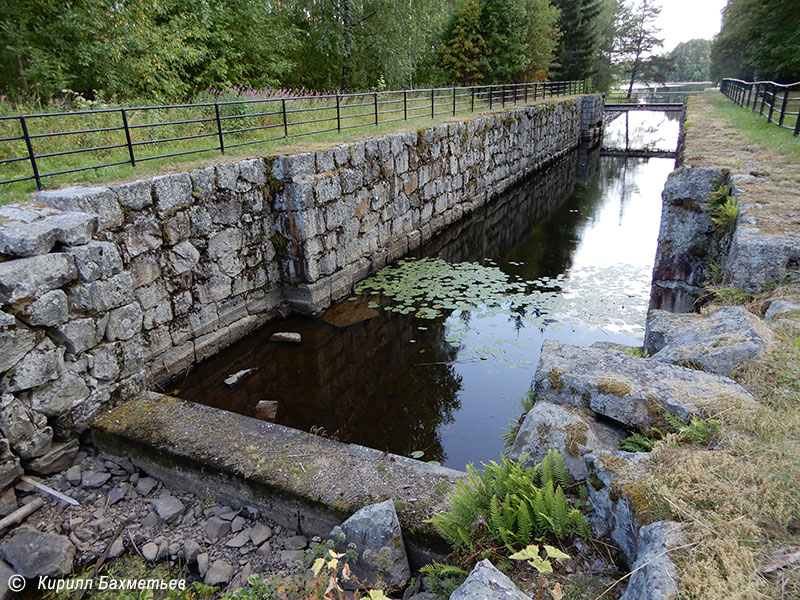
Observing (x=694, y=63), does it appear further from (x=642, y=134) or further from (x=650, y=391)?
(x=650, y=391)

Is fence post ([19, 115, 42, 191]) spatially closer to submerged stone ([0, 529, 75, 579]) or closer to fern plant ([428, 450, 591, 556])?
submerged stone ([0, 529, 75, 579])

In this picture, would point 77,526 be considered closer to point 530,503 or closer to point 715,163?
point 530,503

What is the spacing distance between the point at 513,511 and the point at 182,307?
5568 mm

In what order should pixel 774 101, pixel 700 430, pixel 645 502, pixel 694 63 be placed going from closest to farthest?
pixel 645 502, pixel 700 430, pixel 774 101, pixel 694 63

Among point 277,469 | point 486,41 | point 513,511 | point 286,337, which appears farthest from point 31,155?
point 486,41

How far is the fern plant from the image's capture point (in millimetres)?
2443

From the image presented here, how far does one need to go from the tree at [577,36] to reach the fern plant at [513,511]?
4138cm

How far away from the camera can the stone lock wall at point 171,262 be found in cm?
427

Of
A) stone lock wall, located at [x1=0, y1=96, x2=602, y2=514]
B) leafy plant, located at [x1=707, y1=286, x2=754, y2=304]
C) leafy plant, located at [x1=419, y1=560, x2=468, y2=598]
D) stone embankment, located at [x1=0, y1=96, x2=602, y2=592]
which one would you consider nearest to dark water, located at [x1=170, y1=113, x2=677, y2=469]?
stone lock wall, located at [x1=0, y1=96, x2=602, y2=514]

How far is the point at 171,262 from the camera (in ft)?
21.4

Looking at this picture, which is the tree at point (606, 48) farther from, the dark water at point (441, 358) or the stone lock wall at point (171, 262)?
the stone lock wall at point (171, 262)

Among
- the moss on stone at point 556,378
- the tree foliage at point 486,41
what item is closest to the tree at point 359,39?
the tree foliage at point 486,41

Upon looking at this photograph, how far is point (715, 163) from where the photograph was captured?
718 centimetres

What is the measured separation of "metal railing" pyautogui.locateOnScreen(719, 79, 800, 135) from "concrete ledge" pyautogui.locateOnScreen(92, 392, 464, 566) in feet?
33.5
